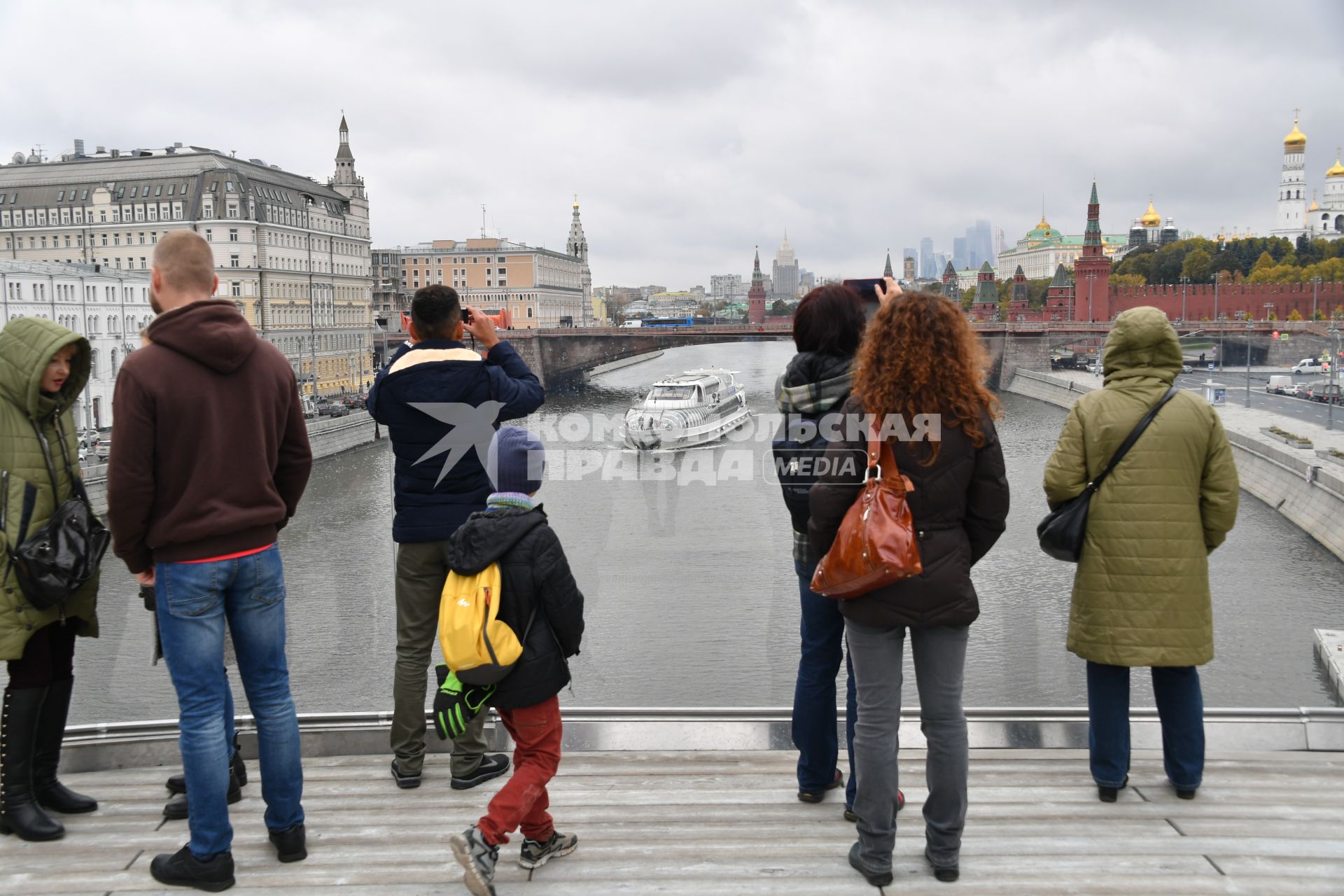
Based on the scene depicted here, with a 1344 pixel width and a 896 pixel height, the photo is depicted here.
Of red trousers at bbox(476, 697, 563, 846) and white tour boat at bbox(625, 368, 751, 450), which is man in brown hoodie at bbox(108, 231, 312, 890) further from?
white tour boat at bbox(625, 368, 751, 450)

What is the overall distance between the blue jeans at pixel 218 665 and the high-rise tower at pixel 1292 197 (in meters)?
85.7

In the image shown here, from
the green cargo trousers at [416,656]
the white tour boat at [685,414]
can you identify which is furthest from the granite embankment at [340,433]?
the green cargo trousers at [416,656]

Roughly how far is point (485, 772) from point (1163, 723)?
1.52 m

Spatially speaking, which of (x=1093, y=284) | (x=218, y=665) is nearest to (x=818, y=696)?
(x=218, y=665)

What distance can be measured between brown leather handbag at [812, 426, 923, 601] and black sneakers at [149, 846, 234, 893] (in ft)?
3.98

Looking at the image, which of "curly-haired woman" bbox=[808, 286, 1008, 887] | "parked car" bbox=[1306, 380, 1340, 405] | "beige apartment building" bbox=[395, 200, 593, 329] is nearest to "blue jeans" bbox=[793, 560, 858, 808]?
"curly-haired woman" bbox=[808, 286, 1008, 887]

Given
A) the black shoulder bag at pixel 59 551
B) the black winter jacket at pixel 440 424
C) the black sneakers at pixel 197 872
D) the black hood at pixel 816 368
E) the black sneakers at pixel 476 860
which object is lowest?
the black sneakers at pixel 197 872

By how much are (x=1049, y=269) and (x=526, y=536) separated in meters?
101

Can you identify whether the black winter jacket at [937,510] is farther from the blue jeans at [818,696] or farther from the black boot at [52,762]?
the black boot at [52,762]

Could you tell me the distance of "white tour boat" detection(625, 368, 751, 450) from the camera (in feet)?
75.2

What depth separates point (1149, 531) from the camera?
2400 millimetres

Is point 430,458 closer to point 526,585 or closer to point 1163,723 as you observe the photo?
point 526,585

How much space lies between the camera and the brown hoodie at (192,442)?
1923 millimetres

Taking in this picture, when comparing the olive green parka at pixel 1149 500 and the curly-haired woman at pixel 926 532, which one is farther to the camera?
the olive green parka at pixel 1149 500
